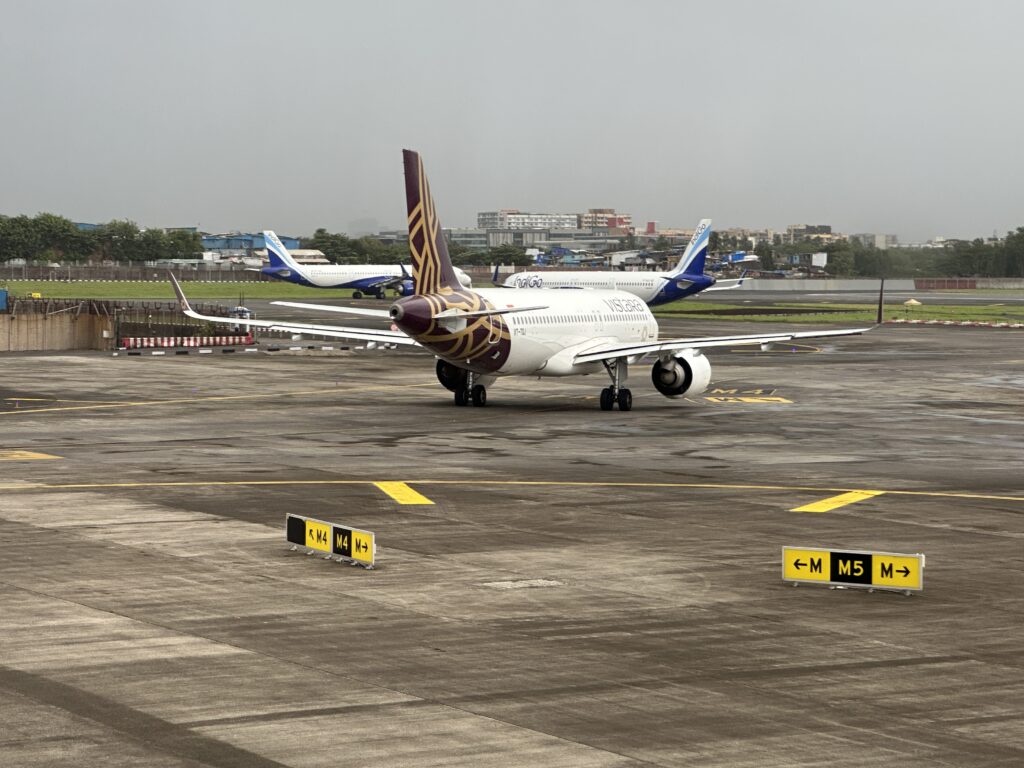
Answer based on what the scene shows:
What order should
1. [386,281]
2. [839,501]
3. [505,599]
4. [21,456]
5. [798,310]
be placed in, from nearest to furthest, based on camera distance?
[505,599] < [839,501] < [21,456] < [798,310] < [386,281]

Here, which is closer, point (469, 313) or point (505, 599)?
point (505, 599)

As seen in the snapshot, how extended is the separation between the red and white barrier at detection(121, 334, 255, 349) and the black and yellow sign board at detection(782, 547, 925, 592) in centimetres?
7441

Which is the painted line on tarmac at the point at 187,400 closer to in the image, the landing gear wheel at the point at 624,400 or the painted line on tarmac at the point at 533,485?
the landing gear wheel at the point at 624,400

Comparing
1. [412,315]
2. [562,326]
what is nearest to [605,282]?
[562,326]

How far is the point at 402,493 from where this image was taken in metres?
35.5

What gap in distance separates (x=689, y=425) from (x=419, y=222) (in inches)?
497

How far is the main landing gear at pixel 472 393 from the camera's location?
2335 inches

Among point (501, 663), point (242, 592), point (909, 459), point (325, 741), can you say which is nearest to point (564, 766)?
point (325, 741)

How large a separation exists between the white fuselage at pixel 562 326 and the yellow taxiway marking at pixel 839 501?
21836 millimetres

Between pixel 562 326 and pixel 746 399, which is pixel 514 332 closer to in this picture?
pixel 562 326

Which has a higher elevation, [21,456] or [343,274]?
[343,274]

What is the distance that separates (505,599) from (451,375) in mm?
36614

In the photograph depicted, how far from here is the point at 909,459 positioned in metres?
43.5

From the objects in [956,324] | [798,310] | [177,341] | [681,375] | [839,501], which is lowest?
[839,501]
